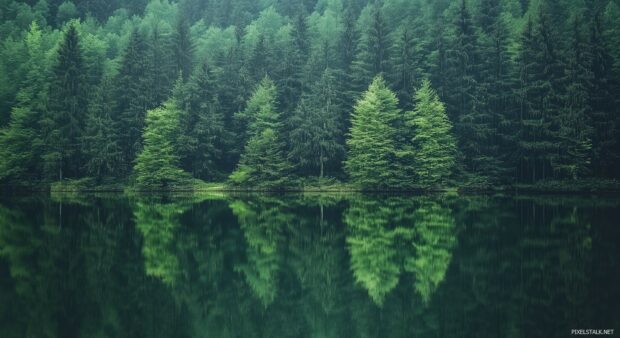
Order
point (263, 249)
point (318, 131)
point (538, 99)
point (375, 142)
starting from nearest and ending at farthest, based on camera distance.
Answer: point (263, 249) → point (538, 99) → point (375, 142) → point (318, 131)

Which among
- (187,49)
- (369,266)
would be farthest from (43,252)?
(187,49)

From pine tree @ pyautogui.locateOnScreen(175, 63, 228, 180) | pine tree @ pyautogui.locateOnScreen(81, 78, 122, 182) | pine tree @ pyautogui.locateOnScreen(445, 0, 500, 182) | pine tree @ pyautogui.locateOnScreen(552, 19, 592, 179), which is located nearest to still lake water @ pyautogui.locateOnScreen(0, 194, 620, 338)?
pine tree @ pyautogui.locateOnScreen(552, 19, 592, 179)

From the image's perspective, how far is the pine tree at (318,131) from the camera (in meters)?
58.2

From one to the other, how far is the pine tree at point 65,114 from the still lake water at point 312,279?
37.2 metres

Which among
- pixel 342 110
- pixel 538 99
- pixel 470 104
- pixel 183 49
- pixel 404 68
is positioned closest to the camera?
pixel 538 99

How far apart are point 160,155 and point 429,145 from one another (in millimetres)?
27425

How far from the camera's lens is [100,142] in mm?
59562

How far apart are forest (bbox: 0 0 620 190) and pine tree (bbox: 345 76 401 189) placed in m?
0.17

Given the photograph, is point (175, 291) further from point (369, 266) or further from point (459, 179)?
point (459, 179)

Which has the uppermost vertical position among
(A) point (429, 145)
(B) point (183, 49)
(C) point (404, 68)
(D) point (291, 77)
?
(B) point (183, 49)

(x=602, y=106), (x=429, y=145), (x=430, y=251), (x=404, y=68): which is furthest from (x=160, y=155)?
(x=430, y=251)

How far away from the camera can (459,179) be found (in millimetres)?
54406

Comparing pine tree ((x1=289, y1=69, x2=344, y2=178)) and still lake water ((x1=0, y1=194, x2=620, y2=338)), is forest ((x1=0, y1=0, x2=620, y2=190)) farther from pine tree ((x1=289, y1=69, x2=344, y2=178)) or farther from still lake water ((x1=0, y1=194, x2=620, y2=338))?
still lake water ((x1=0, y1=194, x2=620, y2=338))

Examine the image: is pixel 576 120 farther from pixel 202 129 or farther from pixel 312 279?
pixel 312 279
